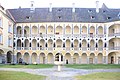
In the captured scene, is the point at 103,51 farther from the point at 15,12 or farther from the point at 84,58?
the point at 15,12

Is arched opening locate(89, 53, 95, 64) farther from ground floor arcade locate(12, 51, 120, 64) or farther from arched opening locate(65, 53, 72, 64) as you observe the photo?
arched opening locate(65, 53, 72, 64)

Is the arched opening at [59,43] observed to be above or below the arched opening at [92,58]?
above

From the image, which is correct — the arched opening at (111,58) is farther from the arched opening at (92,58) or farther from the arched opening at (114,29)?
the arched opening at (114,29)

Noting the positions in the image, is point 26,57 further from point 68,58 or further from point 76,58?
point 76,58

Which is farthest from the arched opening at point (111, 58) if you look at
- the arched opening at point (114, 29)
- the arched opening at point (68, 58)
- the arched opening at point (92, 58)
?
the arched opening at point (68, 58)

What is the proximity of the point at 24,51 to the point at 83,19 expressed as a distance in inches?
644

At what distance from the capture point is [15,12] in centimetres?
6212

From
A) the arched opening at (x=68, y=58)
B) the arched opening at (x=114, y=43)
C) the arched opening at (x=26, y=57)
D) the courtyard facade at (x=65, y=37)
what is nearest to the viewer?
the arched opening at (x=114, y=43)

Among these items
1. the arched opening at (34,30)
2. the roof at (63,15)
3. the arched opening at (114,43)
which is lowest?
the arched opening at (114,43)

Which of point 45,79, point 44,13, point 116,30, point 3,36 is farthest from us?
point 44,13

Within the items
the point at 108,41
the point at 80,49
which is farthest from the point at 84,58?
the point at 108,41

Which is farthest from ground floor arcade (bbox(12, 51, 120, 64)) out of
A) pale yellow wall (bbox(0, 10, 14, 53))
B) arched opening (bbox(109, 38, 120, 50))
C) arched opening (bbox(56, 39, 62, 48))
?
pale yellow wall (bbox(0, 10, 14, 53))

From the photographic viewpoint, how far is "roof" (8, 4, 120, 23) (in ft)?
195

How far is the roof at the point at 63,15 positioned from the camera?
59.6 metres
